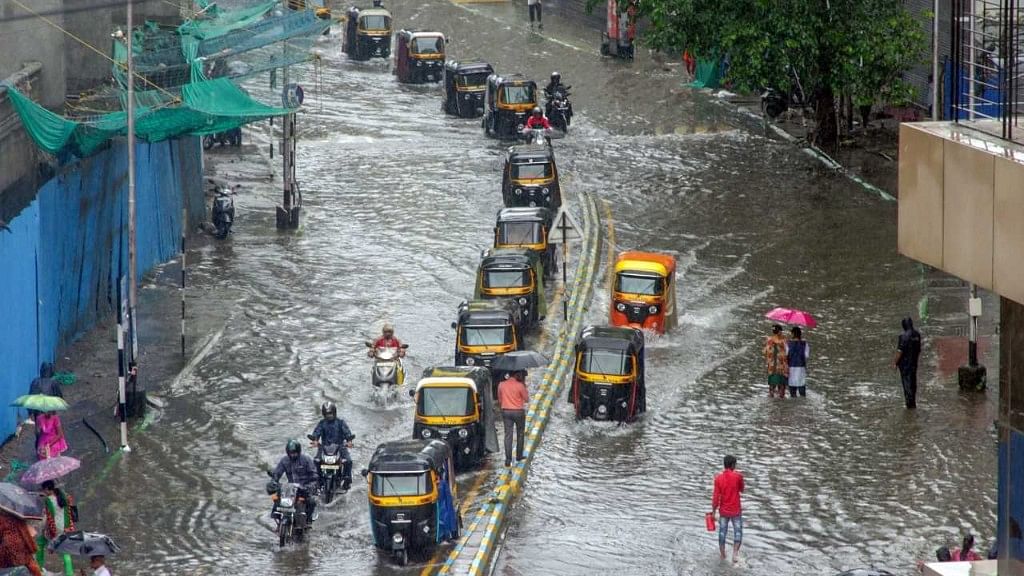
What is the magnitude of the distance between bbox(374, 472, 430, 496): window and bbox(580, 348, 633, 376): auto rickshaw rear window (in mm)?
6846

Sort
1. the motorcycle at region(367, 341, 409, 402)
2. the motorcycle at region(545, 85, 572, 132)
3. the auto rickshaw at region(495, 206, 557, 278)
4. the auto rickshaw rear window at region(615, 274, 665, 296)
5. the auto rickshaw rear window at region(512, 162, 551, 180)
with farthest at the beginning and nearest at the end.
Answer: the motorcycle at region(545, 85, 572, 132), the auto rickshaw rear window at region(512, 162, 551, 180), the auto rickshaw at region(495, 206, 557, 278), the auto rickshaw rear window at region(615, 274, 665, 296), the motorcycle at region(367, 341, 409, 402)

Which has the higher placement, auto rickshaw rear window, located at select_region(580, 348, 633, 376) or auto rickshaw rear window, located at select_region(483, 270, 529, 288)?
auto rickshaw rear window, located at select_region(483, 270, 529, 288)

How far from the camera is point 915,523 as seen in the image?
23.4m

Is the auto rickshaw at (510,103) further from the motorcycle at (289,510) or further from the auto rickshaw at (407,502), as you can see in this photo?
the auto rickshaw at (407,502)

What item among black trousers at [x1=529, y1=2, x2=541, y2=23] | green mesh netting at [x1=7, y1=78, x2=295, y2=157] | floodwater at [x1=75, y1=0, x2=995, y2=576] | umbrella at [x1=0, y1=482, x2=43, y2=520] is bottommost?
→ floodwater at [x1=75, y1=0, x2=995, y2=576]

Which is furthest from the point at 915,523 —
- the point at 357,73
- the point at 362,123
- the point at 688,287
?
the point at 357,73

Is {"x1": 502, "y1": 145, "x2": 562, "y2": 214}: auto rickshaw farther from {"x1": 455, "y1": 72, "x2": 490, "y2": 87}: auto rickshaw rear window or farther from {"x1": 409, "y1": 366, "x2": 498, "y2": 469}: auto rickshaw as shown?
{"x1": 409, "y1": 366, "x2": 498, "y2": 469}: auto rickshaw

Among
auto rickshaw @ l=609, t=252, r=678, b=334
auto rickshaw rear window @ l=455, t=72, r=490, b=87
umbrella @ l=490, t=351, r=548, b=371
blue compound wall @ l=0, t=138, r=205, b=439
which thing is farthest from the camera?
auto rickshaw rear window @ l=455, t=72, r=490, b=87

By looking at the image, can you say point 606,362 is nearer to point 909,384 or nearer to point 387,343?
point 387,343

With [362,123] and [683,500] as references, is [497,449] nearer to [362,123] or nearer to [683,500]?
[683,500]

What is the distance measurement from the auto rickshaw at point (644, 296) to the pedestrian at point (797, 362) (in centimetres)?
431

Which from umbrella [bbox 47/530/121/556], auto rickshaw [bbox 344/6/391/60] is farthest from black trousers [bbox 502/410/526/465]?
auto rickshaw [bbox 344/6/391/60]

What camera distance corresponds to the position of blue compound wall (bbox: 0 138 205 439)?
2866 cm

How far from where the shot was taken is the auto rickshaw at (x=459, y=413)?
1026 inches
